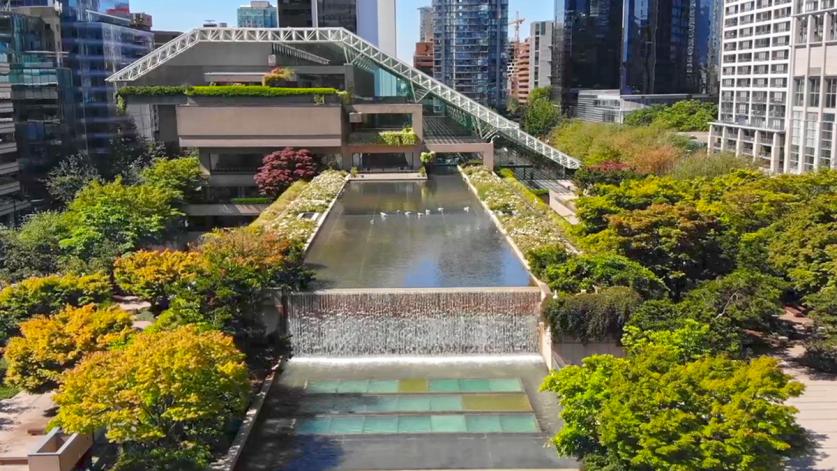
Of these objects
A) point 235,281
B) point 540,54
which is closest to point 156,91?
point 235,281

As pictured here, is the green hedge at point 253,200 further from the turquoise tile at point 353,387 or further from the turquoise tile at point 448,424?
the turquoise tile at point 448,424

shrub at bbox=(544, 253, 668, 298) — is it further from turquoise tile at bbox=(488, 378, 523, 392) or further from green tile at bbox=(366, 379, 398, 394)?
green tile at bbox=(366, 379, 398, 394)

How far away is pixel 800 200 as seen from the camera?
28.4 meters

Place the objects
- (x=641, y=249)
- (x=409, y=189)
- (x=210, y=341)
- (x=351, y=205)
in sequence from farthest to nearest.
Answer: (x=409, y=189) < (x=351, y=205) < (x=641, y=249) < (x=210, y=341)

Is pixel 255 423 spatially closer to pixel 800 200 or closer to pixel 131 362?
pixel 131 362

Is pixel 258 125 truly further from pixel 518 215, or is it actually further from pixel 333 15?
pixel 333 15

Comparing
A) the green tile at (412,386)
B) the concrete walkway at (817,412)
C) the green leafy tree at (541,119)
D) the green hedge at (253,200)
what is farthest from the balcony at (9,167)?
the green leafy tree at (541,119)

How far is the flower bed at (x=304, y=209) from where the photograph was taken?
28.7 m

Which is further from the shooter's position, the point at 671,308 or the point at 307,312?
the point at 307,312

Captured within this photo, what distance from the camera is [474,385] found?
19219 millimetres

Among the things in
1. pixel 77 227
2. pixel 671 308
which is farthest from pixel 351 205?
pixel 671 308

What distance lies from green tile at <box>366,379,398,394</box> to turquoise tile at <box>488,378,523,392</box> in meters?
2.22

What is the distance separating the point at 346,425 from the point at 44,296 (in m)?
8.77

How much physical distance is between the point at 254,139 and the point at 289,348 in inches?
948
